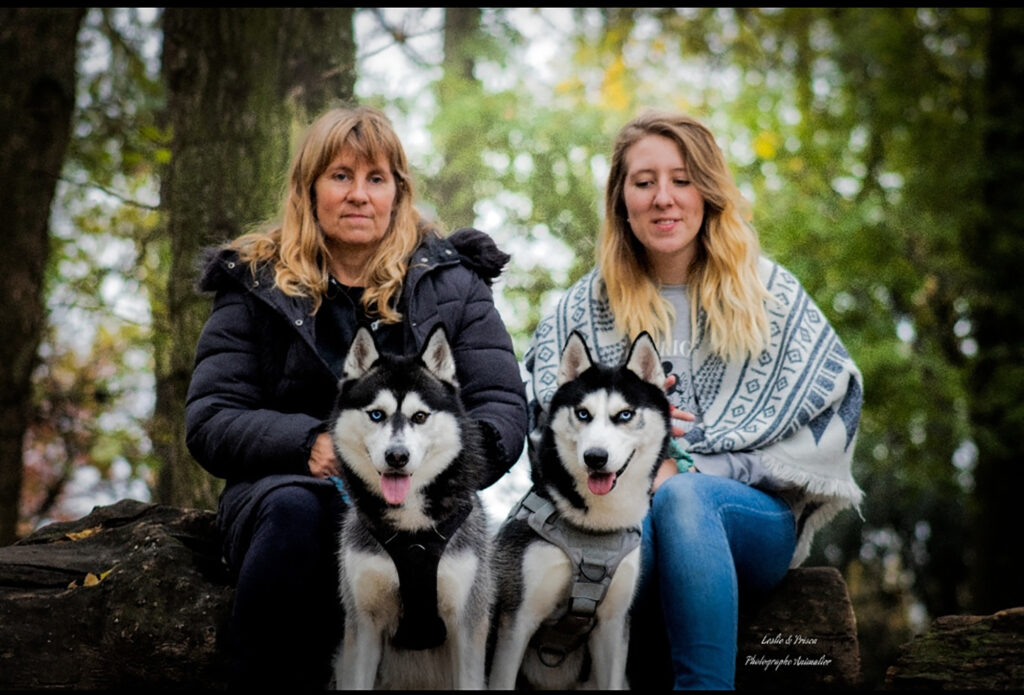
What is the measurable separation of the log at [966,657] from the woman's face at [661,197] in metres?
1.88

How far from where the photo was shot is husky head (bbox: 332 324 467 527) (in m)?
2.99

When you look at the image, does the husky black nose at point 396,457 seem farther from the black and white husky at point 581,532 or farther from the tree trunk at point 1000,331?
the tree trunk at point 1000,331

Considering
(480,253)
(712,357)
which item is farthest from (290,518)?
(712,357)

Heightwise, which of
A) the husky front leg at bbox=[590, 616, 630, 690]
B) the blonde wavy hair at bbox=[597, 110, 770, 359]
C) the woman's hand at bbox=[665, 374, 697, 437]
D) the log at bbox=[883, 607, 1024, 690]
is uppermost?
the blonde wavy hair at bbox=[597, 110, 770, 359]

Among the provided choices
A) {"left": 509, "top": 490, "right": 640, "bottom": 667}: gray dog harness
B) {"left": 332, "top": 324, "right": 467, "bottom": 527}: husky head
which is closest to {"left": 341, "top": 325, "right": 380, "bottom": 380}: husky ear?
{"left": 332, "top": 324, "right": 467, "bottom": 527}: husky head

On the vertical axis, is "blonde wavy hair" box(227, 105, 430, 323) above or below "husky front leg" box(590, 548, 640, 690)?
above

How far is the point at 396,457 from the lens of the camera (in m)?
2.89

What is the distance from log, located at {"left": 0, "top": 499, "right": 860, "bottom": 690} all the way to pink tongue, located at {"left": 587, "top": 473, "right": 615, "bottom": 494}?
1.02 metres

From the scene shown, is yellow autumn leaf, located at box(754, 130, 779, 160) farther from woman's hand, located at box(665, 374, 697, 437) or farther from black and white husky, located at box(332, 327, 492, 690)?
black and white husky, located at box(332, 327, 492, 690)

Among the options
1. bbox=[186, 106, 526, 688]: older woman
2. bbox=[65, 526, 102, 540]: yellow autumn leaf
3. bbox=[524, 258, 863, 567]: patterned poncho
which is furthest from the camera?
bbox=[65, 526, 102, 540]: yellow autumn leaf

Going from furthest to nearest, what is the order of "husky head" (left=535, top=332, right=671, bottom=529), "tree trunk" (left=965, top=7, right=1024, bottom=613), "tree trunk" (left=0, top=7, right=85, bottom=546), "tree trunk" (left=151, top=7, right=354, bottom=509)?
"tree trunk" (left=965, top=7, right=1024, bottom=613) → "tree trunk" (left=0, top=7, right=85, bottom=546) → "tree trunk" (left=151, top=7, right=354, bottom=509) → "husky head" (left=535, top=332, right=671, bottom=529)

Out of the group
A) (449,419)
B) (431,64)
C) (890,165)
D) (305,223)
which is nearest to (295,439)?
(449,419)

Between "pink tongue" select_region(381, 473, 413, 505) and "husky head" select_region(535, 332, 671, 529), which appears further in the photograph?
"husky head" select_region(535, 332, 671, 529)

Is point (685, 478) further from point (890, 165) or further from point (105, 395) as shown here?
point (890, 165)
